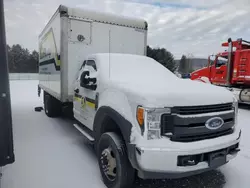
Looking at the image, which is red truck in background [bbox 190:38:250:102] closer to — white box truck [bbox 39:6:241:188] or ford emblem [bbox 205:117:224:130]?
white box truck [bbox 39:6:241:188]

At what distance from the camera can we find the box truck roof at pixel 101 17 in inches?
186

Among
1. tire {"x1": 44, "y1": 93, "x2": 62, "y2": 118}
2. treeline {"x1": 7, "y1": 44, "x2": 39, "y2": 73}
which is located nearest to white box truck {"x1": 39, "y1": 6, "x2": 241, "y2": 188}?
tire {"x1": 44, "y1": 93, "x2": 62, "y2": 118}

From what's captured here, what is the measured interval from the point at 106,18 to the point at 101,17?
0.42ft

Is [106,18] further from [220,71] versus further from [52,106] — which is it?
[220,71]

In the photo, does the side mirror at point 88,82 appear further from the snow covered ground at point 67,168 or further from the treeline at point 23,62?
the treeline at point 23,62

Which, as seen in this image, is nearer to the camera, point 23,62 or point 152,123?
point 152,123

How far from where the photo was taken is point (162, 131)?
→ 7.83 ft

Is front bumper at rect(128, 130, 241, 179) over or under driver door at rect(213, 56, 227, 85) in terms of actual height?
under

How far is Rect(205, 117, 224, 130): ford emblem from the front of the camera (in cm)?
259

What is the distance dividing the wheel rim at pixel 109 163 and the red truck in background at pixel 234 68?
9197mm

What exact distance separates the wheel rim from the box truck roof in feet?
10.8

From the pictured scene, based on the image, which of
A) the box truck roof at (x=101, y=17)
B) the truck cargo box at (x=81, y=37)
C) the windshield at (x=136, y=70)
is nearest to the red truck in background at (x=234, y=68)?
the box truck roof at (x=101, y=17)

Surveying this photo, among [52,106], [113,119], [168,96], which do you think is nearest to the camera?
[168,96]

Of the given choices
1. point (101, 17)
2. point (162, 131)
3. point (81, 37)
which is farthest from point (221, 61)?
point (162, 131)
